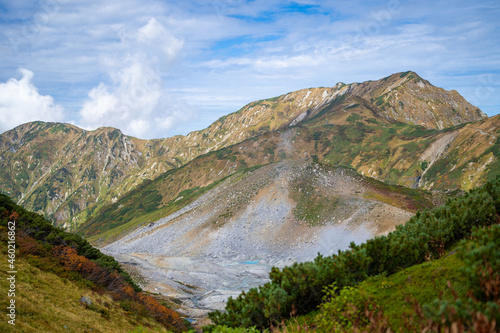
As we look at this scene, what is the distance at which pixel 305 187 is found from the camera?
7869 cm

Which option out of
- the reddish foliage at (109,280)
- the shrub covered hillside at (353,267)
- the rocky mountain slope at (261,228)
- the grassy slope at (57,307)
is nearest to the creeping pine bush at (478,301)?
the shrub covered hillside at (353,267)

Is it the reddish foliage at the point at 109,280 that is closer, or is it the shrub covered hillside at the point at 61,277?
the shrub covered hillside at the point at 61,277

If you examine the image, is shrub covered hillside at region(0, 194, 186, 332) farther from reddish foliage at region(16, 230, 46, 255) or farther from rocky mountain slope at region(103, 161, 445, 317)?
rocky mountain slope at region(103, 161, 445, 317)

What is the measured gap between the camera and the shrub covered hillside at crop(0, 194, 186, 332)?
19938 millimetres

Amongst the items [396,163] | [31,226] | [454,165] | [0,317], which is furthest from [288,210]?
[396,163]

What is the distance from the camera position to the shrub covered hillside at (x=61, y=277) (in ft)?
65.4

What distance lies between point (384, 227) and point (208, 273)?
35.2 metres

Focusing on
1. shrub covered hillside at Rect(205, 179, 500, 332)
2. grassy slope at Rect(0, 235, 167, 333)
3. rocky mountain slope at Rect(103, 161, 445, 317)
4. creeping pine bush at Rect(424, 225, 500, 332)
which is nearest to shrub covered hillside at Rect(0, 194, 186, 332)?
grassy slope at Rect(0, 235, 167, 333)

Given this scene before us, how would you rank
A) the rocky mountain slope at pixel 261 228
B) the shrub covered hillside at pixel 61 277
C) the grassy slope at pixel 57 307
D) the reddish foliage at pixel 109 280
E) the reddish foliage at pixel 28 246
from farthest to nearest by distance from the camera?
the rocky mountain slope at pixel 261 228, the reddish foliage at pixel 109 280, the reddish foliage at pixel 28 246, the shrub covered hillside at pixel 61 277, the grassy slope at pixel 57 307

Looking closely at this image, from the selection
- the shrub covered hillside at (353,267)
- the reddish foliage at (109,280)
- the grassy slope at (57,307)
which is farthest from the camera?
the reddish foliage at (109,280)

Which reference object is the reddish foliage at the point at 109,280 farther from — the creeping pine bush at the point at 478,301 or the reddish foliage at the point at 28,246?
the creeping pine bush at the point at 478,301

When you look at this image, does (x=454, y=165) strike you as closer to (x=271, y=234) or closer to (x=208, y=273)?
(x=271, y=234)

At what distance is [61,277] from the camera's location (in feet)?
81.7

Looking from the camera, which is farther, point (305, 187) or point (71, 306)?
point (305, 187)
